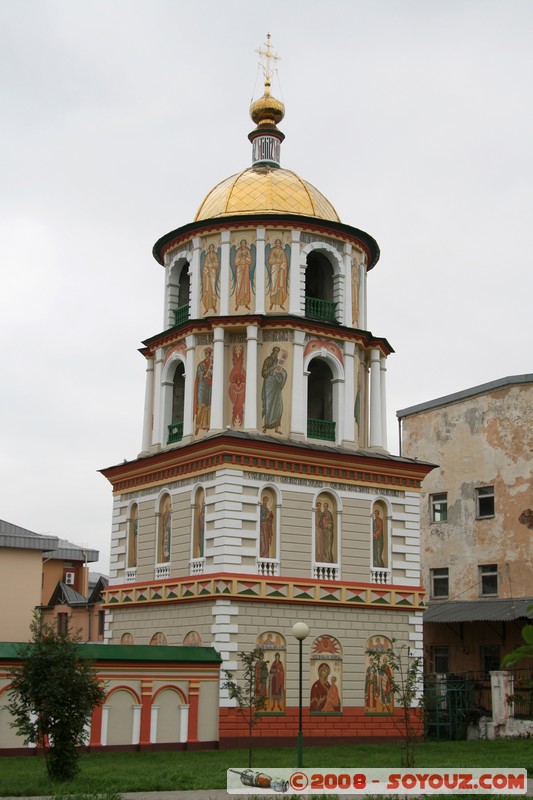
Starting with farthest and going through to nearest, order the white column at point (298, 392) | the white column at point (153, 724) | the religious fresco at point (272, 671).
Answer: the white column at point (298, 392), the religious fresco at point (272, 671), the white column at point (153, 724)

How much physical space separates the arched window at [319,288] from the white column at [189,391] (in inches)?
161

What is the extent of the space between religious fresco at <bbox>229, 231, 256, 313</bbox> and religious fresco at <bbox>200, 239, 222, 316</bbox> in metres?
0.55

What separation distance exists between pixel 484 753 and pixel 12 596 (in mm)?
28702

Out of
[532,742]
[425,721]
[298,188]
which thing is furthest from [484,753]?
[298,188]

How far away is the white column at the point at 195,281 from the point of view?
36938 millimetres

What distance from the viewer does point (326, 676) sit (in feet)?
109

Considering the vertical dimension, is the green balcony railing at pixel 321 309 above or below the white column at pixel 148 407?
above

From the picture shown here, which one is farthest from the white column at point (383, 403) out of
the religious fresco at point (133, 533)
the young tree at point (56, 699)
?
the young tree at point (56, 699)

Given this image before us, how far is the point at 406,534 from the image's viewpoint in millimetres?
36156

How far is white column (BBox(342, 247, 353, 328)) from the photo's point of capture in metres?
37.4

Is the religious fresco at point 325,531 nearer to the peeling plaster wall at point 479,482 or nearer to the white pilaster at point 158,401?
the white pilaster at point 158,401

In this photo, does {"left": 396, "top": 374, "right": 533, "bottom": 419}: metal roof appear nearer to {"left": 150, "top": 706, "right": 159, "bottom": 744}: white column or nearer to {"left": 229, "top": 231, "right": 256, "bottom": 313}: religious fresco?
{"left": 229, "top": 231, "right": 256, "bottom": 313}: religious fresco

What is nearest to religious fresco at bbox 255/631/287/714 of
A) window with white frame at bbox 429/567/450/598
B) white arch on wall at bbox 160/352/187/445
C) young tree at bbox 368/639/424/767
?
young tree at bbox 368/639/424/767

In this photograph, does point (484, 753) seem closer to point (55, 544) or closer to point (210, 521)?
point (210, 521)
